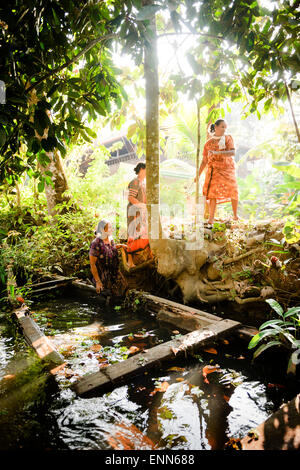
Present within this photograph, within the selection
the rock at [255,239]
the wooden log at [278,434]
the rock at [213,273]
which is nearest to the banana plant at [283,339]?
the wooden log at [278,434]

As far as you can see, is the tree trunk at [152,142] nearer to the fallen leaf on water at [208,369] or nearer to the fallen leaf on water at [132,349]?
the fallen leaf on water at [132,349]

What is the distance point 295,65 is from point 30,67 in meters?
2.11

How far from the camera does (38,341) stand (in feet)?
9.75

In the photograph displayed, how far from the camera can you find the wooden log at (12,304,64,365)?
8.73ft

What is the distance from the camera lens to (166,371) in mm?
→ 2494

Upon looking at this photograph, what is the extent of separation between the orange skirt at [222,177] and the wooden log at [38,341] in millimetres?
3754

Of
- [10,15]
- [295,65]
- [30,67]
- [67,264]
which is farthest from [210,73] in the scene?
[67,264]

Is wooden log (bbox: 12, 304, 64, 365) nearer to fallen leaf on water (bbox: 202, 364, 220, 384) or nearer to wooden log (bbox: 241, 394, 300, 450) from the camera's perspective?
fallen leaf on water (bbox: 202, 364, 220, 384)

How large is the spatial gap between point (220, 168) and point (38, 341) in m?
4.09

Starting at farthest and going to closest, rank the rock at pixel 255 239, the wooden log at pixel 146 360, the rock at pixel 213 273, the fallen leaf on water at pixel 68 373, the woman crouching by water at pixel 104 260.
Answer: the woman crouching by water at pixel 104 260, the rock at pixel 213 273, the rock at pixel 255 239, the fallen leaf on water at pixel 68 373, the wooden log at pixel 146 360

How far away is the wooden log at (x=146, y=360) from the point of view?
2.16 metres

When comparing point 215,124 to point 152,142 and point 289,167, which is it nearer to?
point 152,142

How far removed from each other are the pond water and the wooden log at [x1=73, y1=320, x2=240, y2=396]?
71 millimetres

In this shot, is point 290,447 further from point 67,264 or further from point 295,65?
point 67,264
